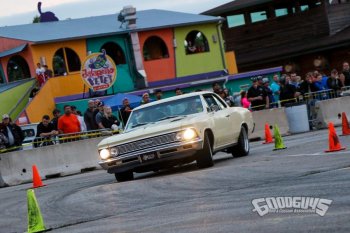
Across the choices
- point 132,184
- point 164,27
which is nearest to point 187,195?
point 132,184

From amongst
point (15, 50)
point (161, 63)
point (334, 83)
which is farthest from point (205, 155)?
point (161, 63)

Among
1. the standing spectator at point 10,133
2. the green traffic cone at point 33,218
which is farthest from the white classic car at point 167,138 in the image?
the standing spectator at point 10,133

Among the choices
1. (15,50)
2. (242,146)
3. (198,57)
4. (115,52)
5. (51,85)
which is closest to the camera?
(242,146)

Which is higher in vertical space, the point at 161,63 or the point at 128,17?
the point at 128,17

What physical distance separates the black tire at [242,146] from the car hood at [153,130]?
2.24 metres

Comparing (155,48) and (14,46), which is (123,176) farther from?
(155,48)

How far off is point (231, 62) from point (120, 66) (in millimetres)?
8177

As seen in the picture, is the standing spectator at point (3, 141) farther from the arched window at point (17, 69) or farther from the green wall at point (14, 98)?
the arched window at point (17, 69)

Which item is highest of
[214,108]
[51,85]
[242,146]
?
[51,85]

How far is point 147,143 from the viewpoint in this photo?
51.1 feet

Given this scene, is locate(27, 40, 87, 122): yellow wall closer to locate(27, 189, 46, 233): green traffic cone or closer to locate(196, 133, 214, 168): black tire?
locate(196, 133, 214, 168): black tire

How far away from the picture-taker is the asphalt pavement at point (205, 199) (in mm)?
8641

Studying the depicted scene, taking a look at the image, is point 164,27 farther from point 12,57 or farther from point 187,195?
point 187,195

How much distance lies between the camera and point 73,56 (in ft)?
133
